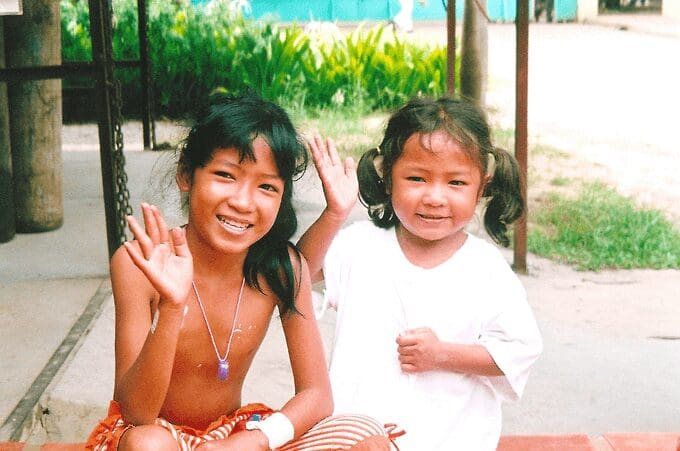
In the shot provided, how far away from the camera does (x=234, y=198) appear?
196 cm

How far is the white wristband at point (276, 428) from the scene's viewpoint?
6.41 feet

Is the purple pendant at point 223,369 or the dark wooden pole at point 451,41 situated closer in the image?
the purple pendant at point 223,369

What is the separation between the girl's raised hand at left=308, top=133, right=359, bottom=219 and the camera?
2.16m

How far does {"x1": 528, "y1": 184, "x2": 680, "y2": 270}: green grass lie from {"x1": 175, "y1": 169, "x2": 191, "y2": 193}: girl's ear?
9.38 feet

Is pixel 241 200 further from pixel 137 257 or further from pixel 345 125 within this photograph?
pixel 345 125

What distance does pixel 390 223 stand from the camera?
7.74 ft

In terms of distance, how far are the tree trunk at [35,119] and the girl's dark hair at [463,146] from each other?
2.89 meters

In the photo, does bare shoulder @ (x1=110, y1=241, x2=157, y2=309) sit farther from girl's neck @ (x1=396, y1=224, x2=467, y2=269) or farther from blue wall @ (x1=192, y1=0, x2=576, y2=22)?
blue wall @ (x1=192, y1=0, x2=576, y2=22)

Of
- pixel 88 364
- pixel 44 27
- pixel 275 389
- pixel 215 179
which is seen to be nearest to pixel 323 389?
pixel 215 179

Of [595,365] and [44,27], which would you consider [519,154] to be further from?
[44,27]

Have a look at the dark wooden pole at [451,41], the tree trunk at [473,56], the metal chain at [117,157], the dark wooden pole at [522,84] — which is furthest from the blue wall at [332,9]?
the metal chain at [117,157]

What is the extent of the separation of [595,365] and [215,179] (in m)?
1.83

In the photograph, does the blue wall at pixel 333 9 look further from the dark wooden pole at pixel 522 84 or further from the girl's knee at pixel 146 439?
the girl's knee at pixel 146 439

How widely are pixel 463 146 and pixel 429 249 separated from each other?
0.26m
